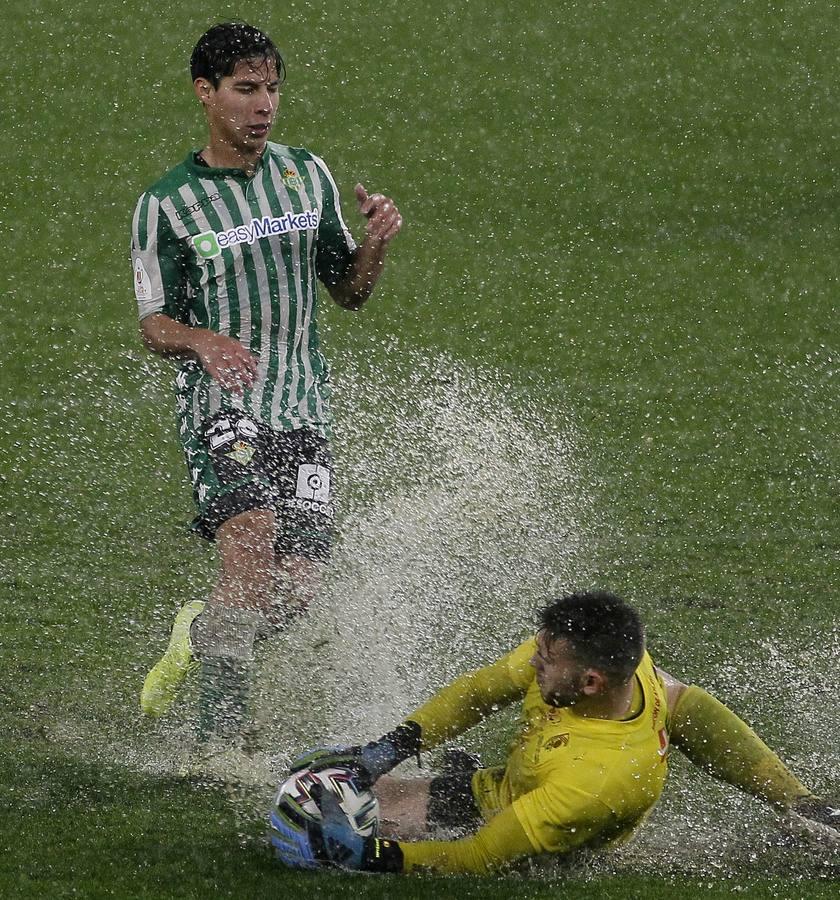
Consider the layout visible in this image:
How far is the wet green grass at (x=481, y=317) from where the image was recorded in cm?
561

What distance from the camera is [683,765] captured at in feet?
18.1

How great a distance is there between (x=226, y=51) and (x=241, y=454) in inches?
51.0

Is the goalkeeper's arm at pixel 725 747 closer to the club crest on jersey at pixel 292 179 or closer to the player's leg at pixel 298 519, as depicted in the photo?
the player's leg at pixel 298 519

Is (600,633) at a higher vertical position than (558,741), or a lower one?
higher

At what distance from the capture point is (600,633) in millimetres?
4320

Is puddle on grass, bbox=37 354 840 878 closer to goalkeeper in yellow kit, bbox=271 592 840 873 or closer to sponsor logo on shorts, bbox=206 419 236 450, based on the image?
goalkeeper in yellow kit, bbox=271 592 840 873

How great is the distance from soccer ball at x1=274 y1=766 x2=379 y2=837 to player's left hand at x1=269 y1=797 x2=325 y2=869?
2 cm

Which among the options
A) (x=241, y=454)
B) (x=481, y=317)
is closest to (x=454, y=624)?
(x=241, y=454)

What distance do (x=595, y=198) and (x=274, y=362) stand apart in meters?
8.74

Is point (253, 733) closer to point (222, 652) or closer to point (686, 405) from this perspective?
point (222, 652)

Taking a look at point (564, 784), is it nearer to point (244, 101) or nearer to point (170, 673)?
point (170, 673)

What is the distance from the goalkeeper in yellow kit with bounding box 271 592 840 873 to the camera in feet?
14.1

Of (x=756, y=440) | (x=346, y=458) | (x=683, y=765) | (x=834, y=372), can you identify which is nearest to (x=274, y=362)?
(x=683, y=765)

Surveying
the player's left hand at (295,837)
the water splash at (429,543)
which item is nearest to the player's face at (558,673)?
the player's left hand at (295,837)
